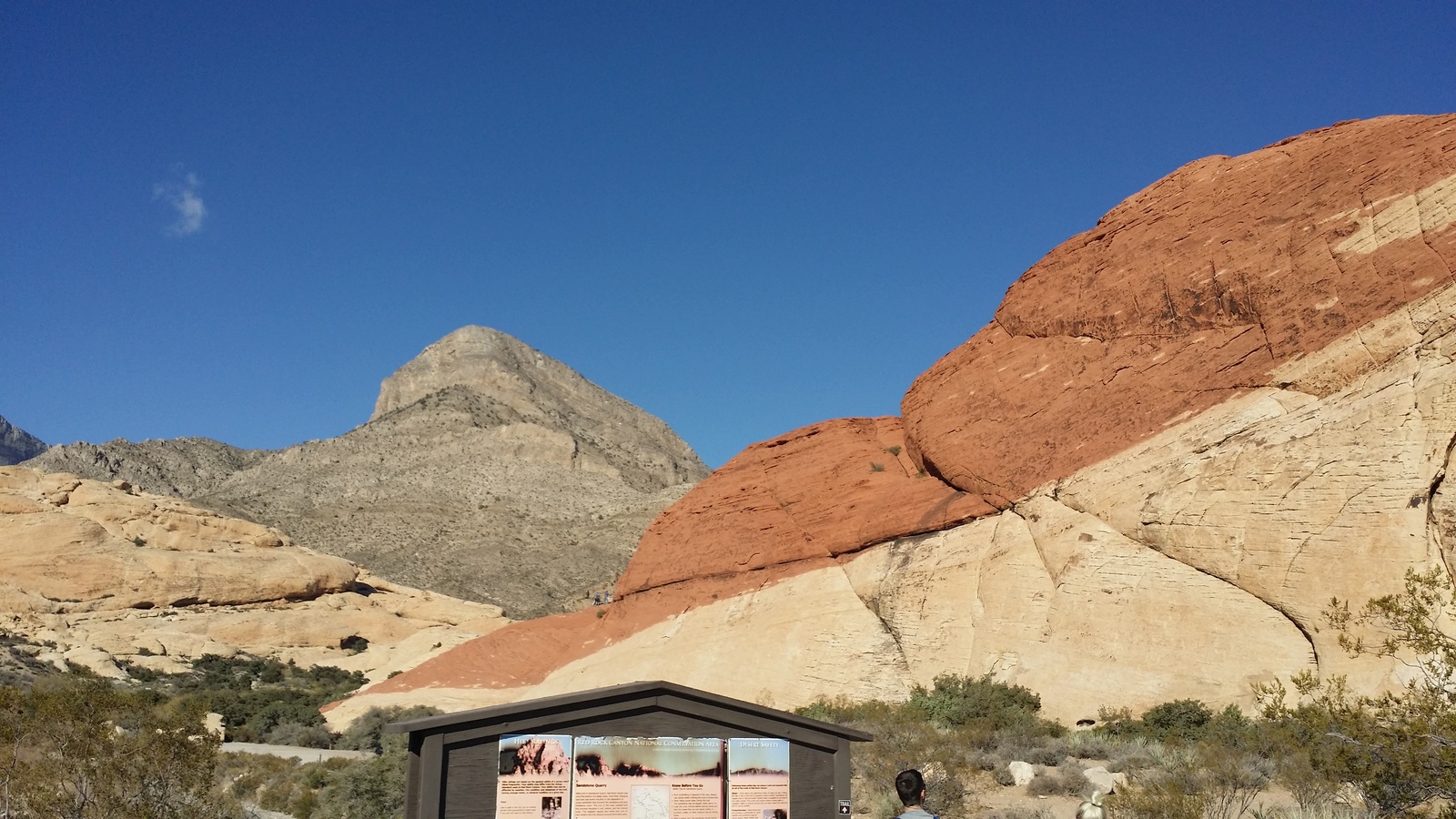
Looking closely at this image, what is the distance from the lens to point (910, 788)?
6.78 meters

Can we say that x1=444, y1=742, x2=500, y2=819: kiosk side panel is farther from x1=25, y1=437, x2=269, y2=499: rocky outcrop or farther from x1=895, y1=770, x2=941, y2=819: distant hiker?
A: x1=25, y1=437, x2=269, y2=499: rocky outcrop

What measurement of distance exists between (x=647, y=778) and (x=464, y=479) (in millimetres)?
94549

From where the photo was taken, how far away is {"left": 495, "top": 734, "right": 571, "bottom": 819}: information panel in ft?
27.7

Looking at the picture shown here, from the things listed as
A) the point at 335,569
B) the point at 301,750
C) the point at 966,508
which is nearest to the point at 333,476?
the point at 335,569

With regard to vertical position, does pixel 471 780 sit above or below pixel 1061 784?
above

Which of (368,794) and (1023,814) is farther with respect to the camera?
(368,794)

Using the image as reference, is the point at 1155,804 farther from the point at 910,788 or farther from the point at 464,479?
the point at 464,479

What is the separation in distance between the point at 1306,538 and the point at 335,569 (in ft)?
167

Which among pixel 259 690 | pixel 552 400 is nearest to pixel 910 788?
pixel 259 690

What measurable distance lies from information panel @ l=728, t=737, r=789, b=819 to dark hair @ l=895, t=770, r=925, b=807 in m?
2.15

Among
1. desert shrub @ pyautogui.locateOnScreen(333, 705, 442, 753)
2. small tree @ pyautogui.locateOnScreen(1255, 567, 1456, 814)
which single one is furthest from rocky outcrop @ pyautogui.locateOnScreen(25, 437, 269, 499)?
small tree @ pyautogui.locateOnScreen(1255, 567, 1456, 814)

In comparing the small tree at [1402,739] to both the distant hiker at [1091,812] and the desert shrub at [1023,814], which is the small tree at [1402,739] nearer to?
the distant hiker at [1091,812]

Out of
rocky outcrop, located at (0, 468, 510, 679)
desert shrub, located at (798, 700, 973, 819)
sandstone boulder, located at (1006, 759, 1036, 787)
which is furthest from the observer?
rocky outcrop, located at (0, 468, 510, 679)

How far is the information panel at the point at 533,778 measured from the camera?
844 centimetres
